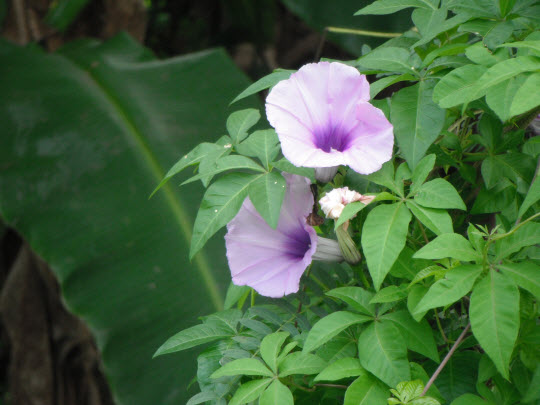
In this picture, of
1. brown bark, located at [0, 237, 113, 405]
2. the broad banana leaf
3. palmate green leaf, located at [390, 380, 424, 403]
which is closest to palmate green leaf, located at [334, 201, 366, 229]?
palmate green leaf, located at [390, 380, 424, 403]

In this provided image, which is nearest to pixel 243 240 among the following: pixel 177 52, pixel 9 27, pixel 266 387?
pixel 266 387

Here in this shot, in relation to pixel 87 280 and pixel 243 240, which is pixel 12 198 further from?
pixel 243 240

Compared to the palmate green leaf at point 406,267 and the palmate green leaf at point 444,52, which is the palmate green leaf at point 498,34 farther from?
the palmate green leaf at point 406,267

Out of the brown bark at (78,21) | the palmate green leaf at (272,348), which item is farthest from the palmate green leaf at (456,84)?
the brown bark at (78,21)

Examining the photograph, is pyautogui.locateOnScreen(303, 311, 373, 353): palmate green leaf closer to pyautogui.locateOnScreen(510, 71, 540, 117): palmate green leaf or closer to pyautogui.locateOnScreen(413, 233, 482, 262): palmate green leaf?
pyautogui.locateOnScreen(413, 233, 482, 262): palmate green leaf

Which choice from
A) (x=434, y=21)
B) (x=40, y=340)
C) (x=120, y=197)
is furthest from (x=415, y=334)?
(x=40, y=340)
